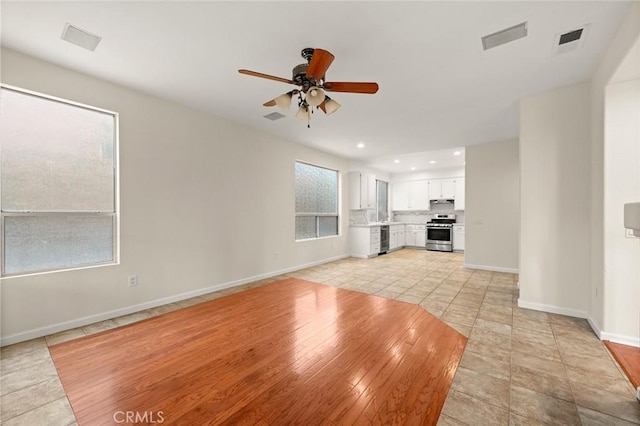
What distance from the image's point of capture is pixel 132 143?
3.19 metres

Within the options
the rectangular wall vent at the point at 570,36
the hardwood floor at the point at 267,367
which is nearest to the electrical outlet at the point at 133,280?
the hardwood floor at the point at 267,367

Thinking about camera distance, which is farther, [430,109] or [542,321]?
[430,109]

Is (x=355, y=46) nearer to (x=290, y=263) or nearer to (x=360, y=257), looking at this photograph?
(x=290, y=263)

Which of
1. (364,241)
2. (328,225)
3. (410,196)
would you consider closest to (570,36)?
(328,225)

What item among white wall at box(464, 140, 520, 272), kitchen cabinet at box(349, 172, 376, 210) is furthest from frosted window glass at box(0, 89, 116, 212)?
white wall at box(464, 140, 520, 272)

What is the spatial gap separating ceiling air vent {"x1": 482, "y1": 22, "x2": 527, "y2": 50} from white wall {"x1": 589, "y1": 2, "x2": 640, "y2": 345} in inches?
28.3

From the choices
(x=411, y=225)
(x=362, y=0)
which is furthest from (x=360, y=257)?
(x=362, y=0)

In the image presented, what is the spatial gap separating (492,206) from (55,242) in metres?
6.97

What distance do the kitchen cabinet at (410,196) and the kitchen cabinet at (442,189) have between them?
0.55 ft

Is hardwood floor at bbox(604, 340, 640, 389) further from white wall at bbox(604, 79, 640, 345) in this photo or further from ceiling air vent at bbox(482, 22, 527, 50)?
ceiling air vent at bbox(482, 22, 527, 50)

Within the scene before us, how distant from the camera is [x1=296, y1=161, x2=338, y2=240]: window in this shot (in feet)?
19.1

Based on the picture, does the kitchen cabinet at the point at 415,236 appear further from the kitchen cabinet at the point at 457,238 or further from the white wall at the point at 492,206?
the white wall at the point at 492,206

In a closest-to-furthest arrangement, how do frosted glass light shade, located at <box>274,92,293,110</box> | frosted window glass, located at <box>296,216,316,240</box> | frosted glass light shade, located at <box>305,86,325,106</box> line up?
frosted glass light shade, located at <box>305,86,325,106</box>
frosted glass light shade, located at <box>274,92,293,110</box>
frosted window glass, located at <box>296,216,316,240</box>

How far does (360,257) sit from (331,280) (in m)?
2.49
